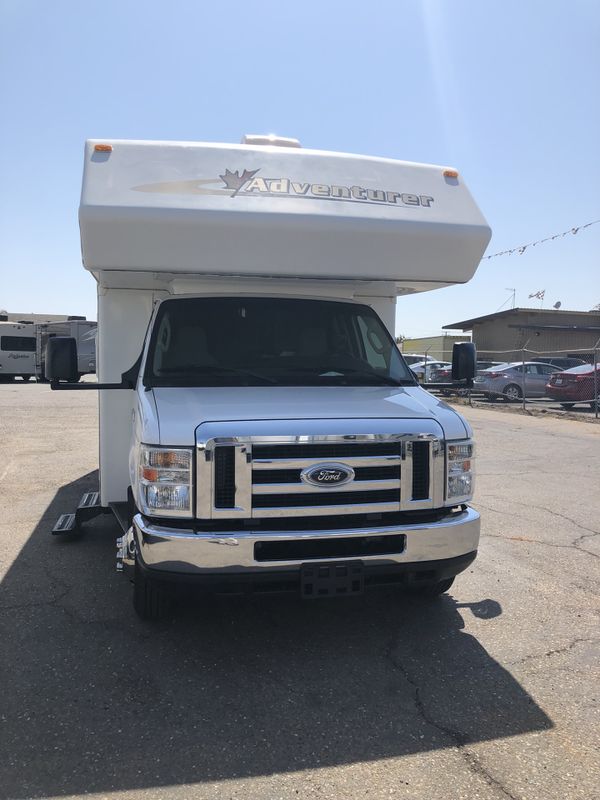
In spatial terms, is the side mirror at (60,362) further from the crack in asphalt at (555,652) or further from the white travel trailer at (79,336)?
the white travel trailer at (79,336)

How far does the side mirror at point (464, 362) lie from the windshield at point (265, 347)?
1.74 feet

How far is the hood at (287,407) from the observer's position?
12.0 feet

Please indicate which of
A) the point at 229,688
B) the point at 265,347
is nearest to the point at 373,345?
the point at 265,347

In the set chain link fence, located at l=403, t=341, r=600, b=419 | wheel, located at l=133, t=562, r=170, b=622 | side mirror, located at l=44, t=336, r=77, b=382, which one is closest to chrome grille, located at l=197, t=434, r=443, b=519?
wheel, located at l=133, t=562, r=170, b=622

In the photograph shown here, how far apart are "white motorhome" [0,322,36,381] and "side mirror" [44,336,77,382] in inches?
1056

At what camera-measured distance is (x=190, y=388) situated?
14.3 ft

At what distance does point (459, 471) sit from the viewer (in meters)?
3.94

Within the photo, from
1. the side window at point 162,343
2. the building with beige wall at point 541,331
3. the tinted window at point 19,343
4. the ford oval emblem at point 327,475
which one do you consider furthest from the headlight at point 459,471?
the building with beige wall at point 541,331

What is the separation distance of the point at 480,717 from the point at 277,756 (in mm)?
1040

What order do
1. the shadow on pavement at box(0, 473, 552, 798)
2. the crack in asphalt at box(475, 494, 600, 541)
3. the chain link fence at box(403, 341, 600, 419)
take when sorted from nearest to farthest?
the shadow on pavement at box(0, 473, 552, 798), the crack in asphalt at box(475, 494, 600, 541), the chain link fence at box(403, 341, 600, 419)

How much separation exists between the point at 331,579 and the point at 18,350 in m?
29.2

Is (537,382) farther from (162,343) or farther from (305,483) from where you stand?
(305,483)

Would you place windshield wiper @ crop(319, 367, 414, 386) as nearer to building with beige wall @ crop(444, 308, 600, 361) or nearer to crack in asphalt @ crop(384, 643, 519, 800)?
crack in asphalt @ crop(384, 643, 519, 800)

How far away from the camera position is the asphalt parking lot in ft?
9.27
